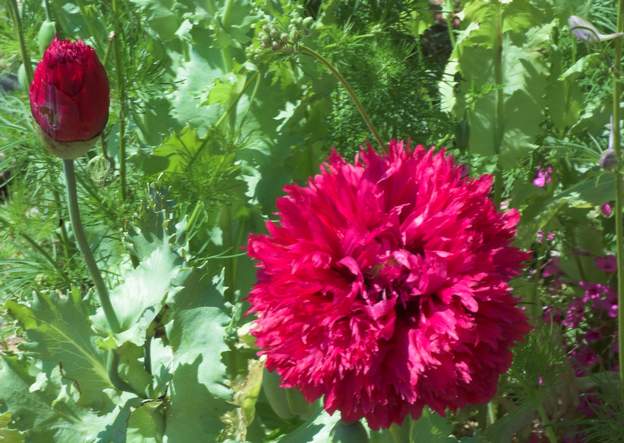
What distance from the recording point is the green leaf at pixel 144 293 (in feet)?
3.74

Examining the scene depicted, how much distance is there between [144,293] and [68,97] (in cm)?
32

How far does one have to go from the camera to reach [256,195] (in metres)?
1.59

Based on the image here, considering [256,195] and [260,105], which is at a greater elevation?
[260,105]

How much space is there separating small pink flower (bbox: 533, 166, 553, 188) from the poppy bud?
1001 mm

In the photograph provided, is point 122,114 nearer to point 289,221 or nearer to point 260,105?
point 260,105

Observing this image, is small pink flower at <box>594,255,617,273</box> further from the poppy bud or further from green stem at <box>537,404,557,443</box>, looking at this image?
the poppy bud

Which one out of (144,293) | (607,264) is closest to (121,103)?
(144,293)

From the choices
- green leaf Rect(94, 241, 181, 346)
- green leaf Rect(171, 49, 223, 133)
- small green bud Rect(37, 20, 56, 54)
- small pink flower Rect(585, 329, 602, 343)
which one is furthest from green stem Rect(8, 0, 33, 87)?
small pink flower Rect(585, 329, 602, 343)

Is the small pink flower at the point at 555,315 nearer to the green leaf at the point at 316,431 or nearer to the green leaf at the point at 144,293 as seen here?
the green leaf at the point at 316,431

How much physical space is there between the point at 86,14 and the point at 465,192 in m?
0.90

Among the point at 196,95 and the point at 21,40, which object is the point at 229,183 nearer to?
the point at 196,95

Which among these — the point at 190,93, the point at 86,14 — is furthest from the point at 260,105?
the point at 86,14

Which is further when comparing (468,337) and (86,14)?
(86,14)

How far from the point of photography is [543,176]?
183cm
